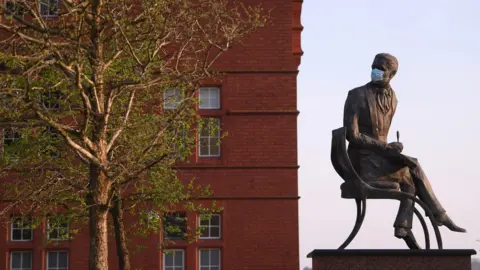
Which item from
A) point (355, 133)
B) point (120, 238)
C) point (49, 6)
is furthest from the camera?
point (120, 238)

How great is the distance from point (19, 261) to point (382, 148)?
640 inches

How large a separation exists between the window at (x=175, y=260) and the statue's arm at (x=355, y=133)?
14367 mm

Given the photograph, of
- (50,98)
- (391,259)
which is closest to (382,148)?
(391,259)

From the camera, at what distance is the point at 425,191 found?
15.7 metres

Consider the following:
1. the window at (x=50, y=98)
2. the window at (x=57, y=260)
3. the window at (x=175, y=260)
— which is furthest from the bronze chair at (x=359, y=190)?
the window at (x=57, y=260)

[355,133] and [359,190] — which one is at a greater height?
[355,133]

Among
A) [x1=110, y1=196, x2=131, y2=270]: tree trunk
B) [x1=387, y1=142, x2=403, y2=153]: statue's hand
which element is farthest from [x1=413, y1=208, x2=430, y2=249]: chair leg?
[x1=110, y1=196, x2=131, y2=270]: tree trunk

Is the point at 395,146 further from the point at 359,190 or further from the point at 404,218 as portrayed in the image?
the point at 404,218

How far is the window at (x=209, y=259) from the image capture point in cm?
2930

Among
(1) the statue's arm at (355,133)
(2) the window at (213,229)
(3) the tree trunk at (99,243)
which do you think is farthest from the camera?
(2) the window at (213,229)

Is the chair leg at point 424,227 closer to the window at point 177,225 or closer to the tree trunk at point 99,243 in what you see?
the tree trunk at point 99,243

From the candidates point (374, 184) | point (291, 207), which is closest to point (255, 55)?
A: point (291, 207)

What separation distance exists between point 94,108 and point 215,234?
392 inches

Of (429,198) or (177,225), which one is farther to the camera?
(177,225)
